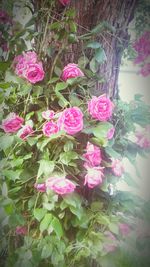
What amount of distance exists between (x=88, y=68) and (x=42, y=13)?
0.91 ft

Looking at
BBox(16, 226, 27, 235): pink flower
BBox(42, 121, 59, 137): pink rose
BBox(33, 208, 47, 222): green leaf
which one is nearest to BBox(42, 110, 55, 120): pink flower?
BBox(42, 121, 59, 137): pink rose

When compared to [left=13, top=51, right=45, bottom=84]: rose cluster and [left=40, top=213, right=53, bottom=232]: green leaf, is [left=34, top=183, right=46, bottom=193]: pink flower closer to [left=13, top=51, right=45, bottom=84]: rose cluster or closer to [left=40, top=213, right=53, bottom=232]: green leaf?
[left=40, top=213, right=53, bottom=232]: green leaf

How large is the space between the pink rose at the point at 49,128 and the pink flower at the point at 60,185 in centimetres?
16

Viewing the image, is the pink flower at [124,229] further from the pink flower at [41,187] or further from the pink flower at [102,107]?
the pink flower at [102,107]

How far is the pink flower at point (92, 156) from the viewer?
1.21 meters

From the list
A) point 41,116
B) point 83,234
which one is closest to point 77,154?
point 41,116

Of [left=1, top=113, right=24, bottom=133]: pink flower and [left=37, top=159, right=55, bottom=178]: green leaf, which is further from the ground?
[left=1, top=113, right=24, bottom=133]: pink flower

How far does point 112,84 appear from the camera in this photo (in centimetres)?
131

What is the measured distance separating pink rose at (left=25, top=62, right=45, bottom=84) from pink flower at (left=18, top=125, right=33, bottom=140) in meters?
0.17

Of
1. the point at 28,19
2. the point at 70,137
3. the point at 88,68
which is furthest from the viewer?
the point at 28,19

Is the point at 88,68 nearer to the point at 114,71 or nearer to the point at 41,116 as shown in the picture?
the point at 114,71

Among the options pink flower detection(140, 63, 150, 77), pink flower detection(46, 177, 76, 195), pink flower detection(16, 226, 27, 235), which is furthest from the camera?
pink flower detection(16, 226, 27, 235)

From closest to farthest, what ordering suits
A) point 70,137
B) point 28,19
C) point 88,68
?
point 70,137, point 88,68, point 28,19

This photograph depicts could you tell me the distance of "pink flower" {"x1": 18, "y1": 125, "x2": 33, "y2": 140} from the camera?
1213 millimetres
